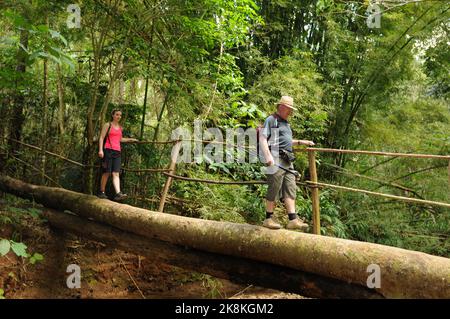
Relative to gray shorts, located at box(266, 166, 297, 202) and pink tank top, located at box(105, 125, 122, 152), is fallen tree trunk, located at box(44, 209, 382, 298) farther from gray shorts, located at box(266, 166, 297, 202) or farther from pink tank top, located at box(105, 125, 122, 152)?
pink tank top, located at box(105, 125, 122, 152)

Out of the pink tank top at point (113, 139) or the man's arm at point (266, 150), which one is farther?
the pink tank top at point (113, 139)

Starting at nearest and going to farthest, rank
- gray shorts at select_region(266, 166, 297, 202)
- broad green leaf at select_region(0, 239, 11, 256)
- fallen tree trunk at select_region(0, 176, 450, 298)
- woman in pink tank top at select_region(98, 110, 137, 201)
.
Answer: fallen tree trunk at select_region(0, 176, 450, 298) → broad green leaf at select_region(0, 239, 11, 256) → gray shorts at select_region(266, 166, 297, 202) → woman in pink tank top at select_region(98, 110, 137, 201)

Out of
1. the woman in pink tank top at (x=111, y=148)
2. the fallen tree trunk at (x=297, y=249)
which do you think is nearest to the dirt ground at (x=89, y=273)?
the fallen tree trunk at (x=297, y=249)

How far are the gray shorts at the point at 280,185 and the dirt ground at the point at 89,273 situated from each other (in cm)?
230

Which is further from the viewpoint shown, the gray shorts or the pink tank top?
the pink tank top

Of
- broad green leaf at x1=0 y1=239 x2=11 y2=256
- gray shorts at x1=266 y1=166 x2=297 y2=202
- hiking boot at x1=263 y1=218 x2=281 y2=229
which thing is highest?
gray shorts at x1=266 y1=166 x2=297 y2=202

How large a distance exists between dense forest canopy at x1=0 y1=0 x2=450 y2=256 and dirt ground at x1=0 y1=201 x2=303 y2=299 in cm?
88

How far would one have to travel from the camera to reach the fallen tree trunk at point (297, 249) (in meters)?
2.78

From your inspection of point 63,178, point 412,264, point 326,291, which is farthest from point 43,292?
point 412,264

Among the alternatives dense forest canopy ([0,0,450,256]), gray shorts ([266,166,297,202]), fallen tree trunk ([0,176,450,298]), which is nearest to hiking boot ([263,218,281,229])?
fallen tree trunk ([0,176,450,298])

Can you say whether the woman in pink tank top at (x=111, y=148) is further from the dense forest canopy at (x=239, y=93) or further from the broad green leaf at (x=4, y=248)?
the broad green leaf at (x=4, y=248)

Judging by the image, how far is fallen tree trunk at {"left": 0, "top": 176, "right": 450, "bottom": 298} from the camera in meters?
2.78

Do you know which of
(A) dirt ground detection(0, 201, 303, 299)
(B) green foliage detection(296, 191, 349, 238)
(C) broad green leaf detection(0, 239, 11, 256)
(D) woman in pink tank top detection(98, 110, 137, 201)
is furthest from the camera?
(B) green foliage detection(296, 191, 349, 238)
